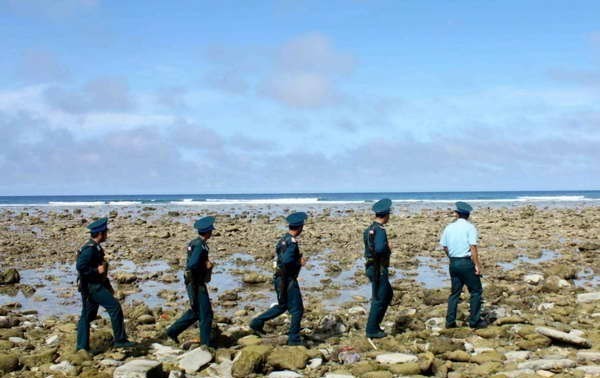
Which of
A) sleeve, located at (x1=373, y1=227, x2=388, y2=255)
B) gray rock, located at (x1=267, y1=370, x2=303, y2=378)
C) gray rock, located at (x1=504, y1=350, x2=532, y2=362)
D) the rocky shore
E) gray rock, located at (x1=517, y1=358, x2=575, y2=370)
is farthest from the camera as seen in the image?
sleeve, located at (x1=373, y1=227, x2=388, y2=255)

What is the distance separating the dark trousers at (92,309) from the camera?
894 cm

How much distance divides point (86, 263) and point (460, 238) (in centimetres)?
607

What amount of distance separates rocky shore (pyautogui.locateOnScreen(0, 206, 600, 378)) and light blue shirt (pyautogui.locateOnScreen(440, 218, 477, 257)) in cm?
133

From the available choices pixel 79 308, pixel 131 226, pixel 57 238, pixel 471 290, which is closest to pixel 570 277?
pixel 471 290

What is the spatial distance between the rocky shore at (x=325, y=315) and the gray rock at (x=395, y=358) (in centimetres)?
3

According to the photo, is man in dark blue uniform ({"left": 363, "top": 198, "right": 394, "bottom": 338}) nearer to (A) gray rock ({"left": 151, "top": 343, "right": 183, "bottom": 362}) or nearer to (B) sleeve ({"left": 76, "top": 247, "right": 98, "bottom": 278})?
(A) gray rock ({"left": 151, "top": 343, "right": 183, "bottom": 362})

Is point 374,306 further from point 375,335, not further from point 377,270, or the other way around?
point 377,270

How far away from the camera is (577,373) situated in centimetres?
744

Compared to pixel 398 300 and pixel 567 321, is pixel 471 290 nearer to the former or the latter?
pixel 567 321

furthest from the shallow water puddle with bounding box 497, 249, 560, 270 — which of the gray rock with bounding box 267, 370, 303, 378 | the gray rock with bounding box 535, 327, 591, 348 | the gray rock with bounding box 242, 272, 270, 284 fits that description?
the gray rock with bounding box 267, 370, 303, 378

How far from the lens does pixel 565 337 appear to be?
28.6 ft

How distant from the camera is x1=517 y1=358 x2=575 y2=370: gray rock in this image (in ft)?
25.2

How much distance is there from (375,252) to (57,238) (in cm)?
2402

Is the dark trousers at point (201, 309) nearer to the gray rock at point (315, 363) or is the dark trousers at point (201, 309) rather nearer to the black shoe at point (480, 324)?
the gray rock at point (315, 363)
